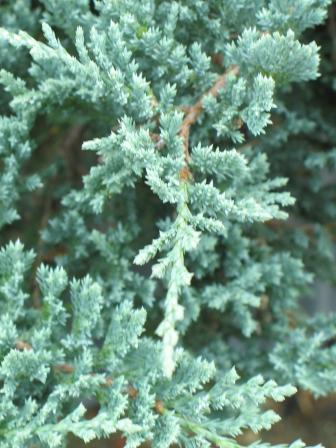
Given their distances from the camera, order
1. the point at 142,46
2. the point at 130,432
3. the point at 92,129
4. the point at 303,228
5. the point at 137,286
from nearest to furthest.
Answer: the point at 130,432
the point at 142,46
the point at 137,286
the point at 92,129
the point at 303,228

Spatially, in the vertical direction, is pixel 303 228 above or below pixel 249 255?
above

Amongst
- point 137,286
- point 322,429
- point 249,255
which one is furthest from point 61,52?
point 322,429

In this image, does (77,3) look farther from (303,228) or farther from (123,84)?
(303,228)

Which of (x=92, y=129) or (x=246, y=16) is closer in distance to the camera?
(x=246, y=16)

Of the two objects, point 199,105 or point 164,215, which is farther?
point 164,215

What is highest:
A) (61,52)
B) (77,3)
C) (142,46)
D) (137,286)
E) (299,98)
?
(299,98)

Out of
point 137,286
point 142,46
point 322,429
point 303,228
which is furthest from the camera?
point 322,429

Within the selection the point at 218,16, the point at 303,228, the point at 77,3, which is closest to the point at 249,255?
the point at 303,228
